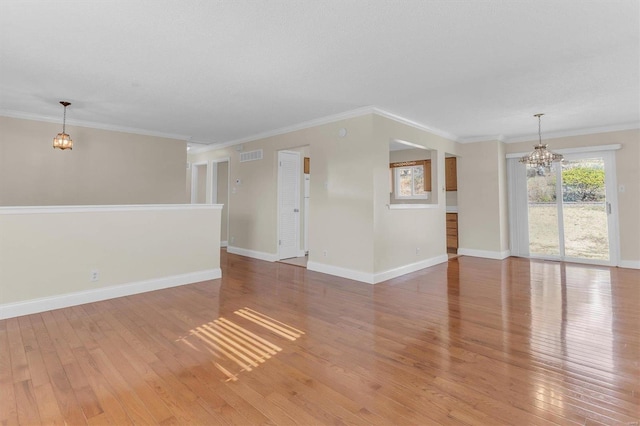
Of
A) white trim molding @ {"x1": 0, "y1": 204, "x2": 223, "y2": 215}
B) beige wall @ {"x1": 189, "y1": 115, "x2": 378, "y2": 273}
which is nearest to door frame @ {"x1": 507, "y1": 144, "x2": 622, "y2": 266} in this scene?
beige wall @ {"x1": 189, "y1": 115, "x2": 378, "y2": 273}

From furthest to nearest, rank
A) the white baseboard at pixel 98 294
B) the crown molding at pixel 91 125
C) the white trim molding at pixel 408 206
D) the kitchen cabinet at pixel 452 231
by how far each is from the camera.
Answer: the kitchen cabinet at pixel 452 231
the white trim molding at pixel 408 206
the crown molding at pixel 91 125
the white baseboard at pixel 98 294

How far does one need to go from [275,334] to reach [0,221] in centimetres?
292

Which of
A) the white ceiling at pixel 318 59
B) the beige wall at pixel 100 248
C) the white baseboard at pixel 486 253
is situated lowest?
the white baseboard at pixel 486 253

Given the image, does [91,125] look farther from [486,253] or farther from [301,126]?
[486,253]

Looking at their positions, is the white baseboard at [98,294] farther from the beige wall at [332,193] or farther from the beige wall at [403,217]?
the beige wall at [403,217]

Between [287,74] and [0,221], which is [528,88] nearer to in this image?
Result: [287,74]

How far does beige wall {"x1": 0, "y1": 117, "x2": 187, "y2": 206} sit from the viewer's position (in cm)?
462

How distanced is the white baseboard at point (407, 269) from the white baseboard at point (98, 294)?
2373 mm

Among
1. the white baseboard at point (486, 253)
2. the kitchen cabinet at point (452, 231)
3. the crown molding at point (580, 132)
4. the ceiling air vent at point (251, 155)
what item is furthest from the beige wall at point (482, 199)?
the ceiling air vent at point (251, 155)

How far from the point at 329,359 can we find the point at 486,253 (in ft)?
17.3

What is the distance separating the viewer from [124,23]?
2.32 meters

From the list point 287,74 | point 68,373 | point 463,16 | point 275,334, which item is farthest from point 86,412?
point 463,16

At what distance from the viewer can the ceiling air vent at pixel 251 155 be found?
6.15 metres

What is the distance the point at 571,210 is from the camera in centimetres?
583
